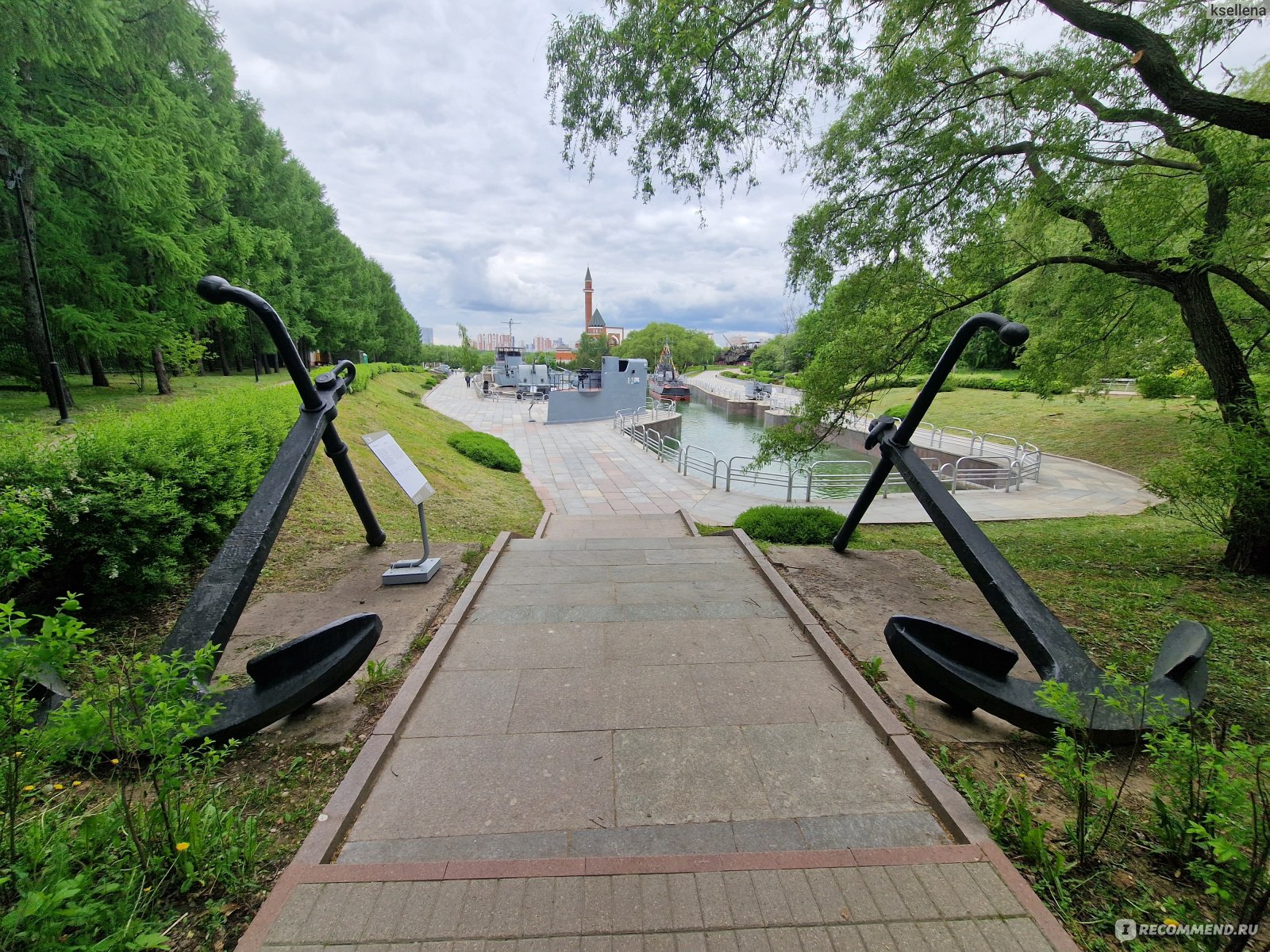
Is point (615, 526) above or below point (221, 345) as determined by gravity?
below

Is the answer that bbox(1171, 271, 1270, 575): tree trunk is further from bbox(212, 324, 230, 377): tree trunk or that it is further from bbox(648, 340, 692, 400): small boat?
bbox(648, 340, 692, 400): small boat

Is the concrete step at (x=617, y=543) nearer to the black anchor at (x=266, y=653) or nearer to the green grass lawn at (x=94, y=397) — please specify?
the black anchor at (x=266, y=653)

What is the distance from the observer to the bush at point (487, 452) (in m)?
14.0

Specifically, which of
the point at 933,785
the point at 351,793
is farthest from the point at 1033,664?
the point at 351,793

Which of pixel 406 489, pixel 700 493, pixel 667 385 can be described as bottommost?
pixel 700 493

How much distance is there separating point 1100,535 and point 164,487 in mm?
11325

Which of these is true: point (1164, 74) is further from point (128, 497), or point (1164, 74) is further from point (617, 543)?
point (128, 497)

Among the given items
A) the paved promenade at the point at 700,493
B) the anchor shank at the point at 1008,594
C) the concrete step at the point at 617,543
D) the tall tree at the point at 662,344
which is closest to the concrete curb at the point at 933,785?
the anchor shank at the point at 1008,594

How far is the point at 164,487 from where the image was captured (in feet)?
13.1

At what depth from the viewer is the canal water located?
13.0m

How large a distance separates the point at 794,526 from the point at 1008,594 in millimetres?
3712

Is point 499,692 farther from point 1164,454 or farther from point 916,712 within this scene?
point 1164,454

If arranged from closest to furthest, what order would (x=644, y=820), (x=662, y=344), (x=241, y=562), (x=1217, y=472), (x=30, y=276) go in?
(x=644, y=820) < (x=241, y=562) < (x=1217, y=472) < (x=30, y=276) < (x=662, y=344)

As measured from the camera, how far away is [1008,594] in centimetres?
311
